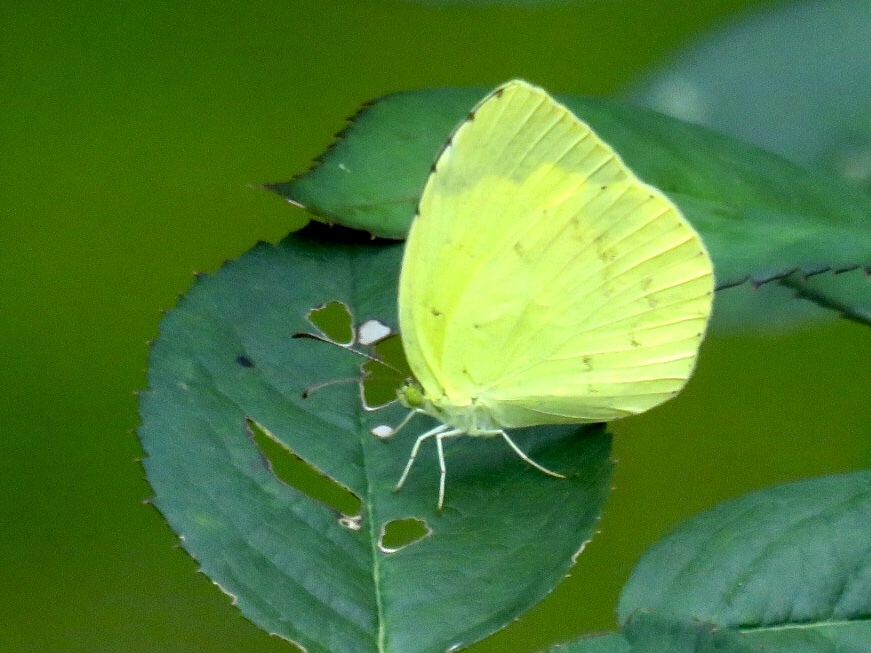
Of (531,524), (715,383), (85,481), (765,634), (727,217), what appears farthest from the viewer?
(715,383)

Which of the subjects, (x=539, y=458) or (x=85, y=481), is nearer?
(x=539, y=458)

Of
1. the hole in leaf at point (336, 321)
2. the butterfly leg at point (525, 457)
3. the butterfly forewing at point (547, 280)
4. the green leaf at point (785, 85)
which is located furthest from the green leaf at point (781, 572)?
the green leaf at point (785, 85)

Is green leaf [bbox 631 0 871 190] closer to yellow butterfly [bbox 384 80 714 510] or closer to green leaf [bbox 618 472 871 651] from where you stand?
yellow butterfly [bbox 384 80 714 510]

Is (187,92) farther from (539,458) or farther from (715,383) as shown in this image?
(539,458)

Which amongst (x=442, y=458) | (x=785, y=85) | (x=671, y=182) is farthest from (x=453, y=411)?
(x=785, y=85)

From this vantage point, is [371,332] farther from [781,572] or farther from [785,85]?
[785,85]

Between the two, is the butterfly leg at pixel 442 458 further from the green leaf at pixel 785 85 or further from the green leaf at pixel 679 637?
the green leaf at pixel 785 85

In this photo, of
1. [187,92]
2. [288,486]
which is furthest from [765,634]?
[187,92]

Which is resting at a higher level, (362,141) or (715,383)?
(362,141)

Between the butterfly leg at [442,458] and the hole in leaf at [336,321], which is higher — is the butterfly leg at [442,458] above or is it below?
below
